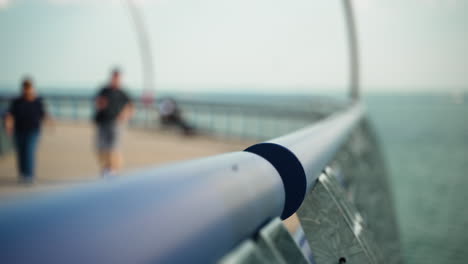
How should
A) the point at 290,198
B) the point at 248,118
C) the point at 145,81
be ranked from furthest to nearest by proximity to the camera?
the point at 145,81
the point at 248,118
the point at 290,198

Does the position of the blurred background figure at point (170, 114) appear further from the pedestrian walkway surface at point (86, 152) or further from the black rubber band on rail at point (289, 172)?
the black rubber band on rail at point (289, 172)

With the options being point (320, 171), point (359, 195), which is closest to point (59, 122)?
point (359, 195)

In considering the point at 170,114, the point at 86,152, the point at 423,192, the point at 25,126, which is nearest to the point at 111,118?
the point at 25,126

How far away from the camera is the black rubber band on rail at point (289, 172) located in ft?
3.06

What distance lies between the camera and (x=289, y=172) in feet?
3.12

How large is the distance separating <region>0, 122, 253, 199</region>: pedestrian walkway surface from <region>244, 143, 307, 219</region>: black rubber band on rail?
16.7 feet

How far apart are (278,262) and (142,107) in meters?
15.6

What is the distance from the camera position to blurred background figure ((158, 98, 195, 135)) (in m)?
14.7

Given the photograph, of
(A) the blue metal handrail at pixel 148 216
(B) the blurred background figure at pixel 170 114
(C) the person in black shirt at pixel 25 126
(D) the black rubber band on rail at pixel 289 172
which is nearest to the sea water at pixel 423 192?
(B) the blurred background figure at pixel 170 114

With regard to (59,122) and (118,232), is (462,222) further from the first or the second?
(118,232)

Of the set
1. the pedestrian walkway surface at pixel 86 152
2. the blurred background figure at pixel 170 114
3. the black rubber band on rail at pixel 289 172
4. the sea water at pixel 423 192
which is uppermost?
the black rubber band on rail at pixel 289 172

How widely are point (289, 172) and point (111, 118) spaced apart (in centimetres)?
638

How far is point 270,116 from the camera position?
11.8 m

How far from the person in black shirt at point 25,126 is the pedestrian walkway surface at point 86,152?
0.91 feet
